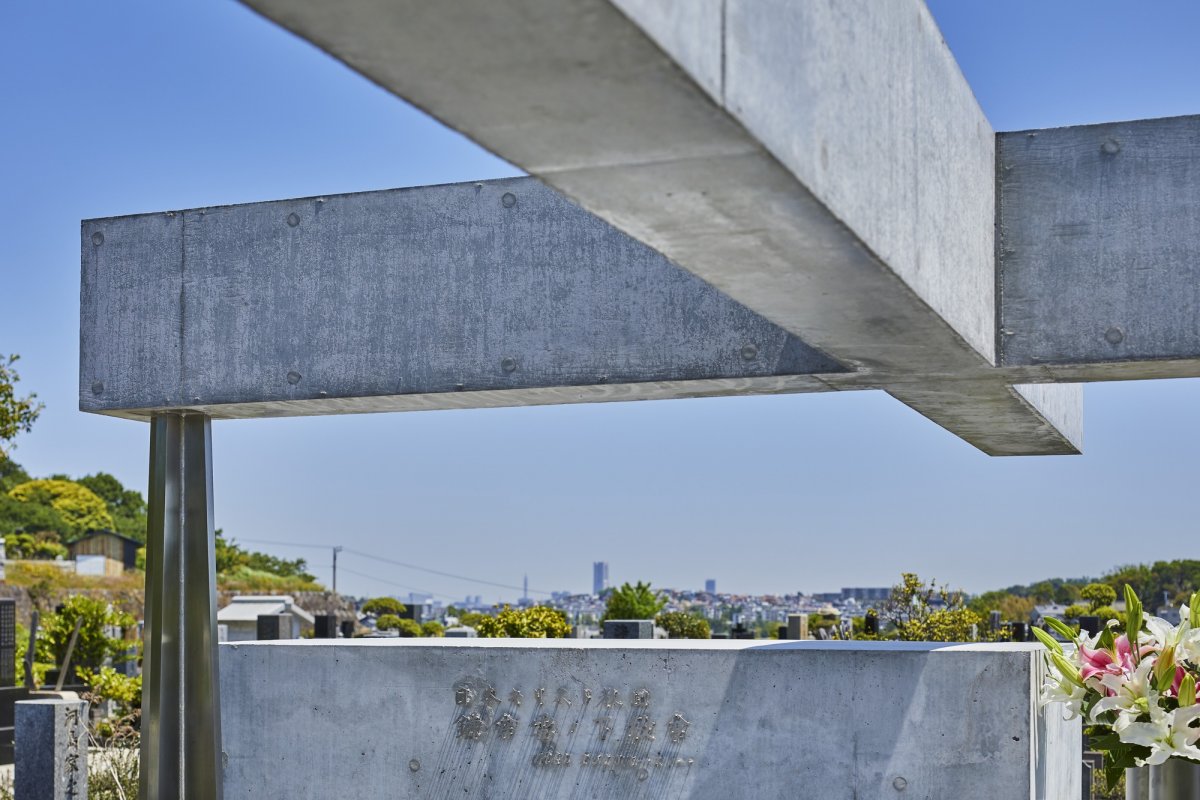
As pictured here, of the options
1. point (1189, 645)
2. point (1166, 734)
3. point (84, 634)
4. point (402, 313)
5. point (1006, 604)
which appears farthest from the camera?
point (1006, 604)

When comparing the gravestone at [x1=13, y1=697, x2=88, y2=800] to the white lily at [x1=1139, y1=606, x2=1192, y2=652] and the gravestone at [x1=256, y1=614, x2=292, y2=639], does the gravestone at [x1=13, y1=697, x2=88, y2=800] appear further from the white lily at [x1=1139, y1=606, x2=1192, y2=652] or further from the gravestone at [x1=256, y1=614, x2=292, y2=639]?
the white lily at [x1=1139, y1=606, x2=1192, y2=652]

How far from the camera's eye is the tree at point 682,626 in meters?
19.6

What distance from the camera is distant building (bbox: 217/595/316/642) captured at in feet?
63.4

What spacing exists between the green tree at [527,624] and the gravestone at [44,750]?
7.47 metres

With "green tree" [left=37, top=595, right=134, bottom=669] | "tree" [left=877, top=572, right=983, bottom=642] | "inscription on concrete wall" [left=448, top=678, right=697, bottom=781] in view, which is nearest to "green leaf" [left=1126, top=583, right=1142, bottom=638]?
"inscription on concrete wall" [left=448, top=678, right=697, bottom=781]

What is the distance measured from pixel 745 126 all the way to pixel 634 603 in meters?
18.3

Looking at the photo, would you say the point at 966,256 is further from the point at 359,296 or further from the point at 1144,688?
the point at 359,296

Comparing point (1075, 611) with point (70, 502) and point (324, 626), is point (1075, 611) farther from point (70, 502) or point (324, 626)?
point (70, 502)

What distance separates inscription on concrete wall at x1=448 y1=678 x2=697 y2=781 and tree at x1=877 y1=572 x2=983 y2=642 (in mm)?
8426

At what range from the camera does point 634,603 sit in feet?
66.7

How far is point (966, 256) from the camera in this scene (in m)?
4.45

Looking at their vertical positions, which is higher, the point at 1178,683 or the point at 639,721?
the point at 1178,683

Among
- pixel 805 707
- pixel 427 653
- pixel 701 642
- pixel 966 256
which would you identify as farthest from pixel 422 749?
pixel 966 256

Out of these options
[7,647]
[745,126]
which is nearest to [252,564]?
[7,647]
